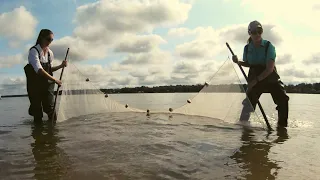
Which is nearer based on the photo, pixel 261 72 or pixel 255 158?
pixel 255 158

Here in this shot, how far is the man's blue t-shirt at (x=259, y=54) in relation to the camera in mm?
7891

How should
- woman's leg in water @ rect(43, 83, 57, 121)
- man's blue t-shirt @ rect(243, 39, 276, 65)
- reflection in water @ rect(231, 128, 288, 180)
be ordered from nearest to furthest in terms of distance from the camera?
reflection in water @ rect(231, 128, 288, 180)
man's blue t-shirt @ rect(243, 39, 276, 65)
woman's leg in water @ rect(43, 83, 57, 121)

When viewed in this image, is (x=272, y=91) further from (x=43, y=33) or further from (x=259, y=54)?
(x=43, y=33)

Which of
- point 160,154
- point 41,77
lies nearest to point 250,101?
point 160,154

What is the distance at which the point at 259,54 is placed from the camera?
26.8 ft

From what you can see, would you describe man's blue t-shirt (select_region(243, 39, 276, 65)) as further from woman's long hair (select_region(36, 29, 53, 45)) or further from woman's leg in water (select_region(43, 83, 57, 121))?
woman's leg in water (select_region(43, 83, 57, 121))

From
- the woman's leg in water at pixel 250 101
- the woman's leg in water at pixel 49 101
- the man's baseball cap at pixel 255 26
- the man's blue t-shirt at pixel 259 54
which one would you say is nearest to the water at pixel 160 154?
the woman's leg in water at pixel 250 101

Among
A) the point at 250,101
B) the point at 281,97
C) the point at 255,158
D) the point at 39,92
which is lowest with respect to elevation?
the point at 255,158

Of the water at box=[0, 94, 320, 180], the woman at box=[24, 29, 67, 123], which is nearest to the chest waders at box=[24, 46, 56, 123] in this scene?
the woman at box=[24, 29, 67, 123]

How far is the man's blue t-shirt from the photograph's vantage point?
789cm

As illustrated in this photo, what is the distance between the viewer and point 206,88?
10195 millimetres

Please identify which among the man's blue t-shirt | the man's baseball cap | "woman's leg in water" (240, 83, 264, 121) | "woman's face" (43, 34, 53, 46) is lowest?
"woman's leg in water" (240, 83, 264, 121)

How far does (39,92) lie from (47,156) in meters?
3.97

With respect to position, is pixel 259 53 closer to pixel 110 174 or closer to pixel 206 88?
pixel 206 88
